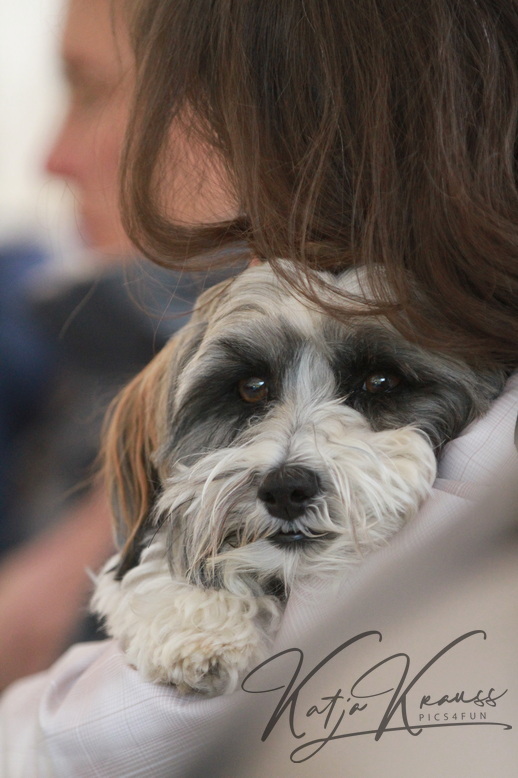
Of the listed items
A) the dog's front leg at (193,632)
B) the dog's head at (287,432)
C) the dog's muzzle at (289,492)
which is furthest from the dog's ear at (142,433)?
the dog's muzzle at (289,492)

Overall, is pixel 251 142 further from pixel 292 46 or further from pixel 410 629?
pixel 410 629

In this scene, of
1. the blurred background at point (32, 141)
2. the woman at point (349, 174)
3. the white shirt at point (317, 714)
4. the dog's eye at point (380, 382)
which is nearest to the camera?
the white shirt at point (317, 714)

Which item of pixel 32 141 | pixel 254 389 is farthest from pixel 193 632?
pixel 32 141

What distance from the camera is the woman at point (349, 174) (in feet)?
A: 1.95

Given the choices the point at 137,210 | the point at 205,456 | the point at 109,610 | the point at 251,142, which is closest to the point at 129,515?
the point at 109,610

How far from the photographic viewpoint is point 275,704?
58 cm

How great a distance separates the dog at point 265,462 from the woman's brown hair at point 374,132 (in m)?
0.06

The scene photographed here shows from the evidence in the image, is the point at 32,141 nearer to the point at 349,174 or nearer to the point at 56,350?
the point at 56,350

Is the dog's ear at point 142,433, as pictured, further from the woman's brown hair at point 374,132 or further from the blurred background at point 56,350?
the blurred background at point 56,350

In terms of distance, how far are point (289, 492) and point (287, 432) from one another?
0.09 m

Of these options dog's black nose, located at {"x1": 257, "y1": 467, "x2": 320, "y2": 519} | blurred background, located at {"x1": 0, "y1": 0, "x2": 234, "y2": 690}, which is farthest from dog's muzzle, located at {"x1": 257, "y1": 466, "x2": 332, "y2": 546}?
blurred background, located at {"x1": 0, "y1": 0, "x2": 234, "y2": 690}

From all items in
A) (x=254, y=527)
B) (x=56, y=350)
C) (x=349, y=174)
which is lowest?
(x=56, y=350)

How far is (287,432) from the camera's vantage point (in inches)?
28.4

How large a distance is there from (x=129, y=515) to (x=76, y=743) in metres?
0.31
